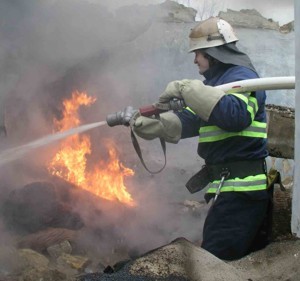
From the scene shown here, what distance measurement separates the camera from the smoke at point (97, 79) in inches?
218

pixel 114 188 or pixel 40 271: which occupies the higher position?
pixel 40 271

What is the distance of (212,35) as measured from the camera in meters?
2.98

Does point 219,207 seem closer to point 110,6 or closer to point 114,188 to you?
point 114,188

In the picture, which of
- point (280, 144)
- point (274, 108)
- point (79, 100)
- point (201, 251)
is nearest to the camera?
point (201, 251)

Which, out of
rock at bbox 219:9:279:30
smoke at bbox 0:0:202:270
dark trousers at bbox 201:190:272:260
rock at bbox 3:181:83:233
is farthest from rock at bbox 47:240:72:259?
rock at bbox 219:9:279:30

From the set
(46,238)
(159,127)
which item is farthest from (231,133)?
(46,238)

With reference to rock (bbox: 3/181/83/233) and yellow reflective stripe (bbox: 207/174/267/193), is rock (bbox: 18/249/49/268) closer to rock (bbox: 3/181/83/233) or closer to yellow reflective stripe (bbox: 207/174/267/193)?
rock (bbox: 3/181/83/233)

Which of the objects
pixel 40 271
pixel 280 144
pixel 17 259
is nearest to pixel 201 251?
pixel 280 144

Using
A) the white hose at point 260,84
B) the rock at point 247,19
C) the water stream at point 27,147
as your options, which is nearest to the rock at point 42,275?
the water stream at point 27,147

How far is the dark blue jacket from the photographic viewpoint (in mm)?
2564

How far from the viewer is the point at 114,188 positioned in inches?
267

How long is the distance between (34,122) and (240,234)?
4.47 meters

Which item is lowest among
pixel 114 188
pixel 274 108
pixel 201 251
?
pixel 114 188

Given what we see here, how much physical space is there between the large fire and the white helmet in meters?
3.76
